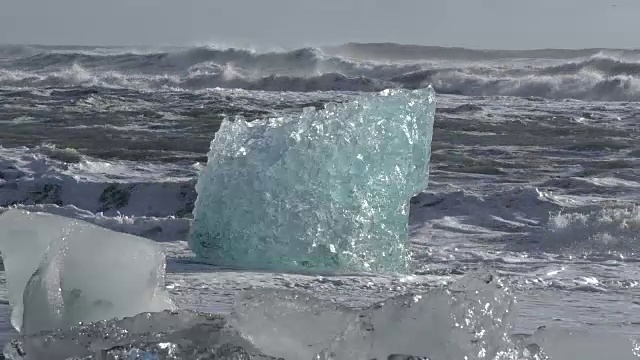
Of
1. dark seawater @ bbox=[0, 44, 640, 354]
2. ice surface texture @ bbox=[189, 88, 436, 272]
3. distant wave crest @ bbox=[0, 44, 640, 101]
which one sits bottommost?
distant wave crest @ bbox=[0, 44, 640, 101]

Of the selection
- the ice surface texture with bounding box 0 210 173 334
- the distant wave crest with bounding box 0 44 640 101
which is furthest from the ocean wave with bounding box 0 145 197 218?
the distant wave crest with bounding box 0 44 640 101

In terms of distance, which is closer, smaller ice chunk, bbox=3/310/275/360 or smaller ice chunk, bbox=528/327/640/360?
smaller ice chunk, bbox=3/310/275/360

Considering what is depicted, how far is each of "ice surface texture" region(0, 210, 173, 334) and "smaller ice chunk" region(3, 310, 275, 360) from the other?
0.31 m

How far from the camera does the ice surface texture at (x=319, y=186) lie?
5.44 meters

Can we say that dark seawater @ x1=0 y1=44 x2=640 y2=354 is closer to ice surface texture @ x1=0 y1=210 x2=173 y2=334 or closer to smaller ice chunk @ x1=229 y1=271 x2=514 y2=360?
ice surface texture @ x1=0 y1=210 x2=173 y2=334

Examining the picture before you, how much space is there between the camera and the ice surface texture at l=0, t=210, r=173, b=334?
3.46 meters

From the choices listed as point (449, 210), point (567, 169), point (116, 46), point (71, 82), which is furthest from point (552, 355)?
point (116, 46)

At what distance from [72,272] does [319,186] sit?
2093 millimetres

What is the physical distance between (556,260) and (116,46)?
147 ft

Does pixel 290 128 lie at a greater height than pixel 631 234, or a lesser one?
greater

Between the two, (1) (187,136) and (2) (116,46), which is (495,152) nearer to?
(1) (187,136)

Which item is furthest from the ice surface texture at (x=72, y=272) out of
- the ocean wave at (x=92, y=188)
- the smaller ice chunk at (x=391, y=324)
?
the ocean wave at (x=92, y=188)

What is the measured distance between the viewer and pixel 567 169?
12172 mm

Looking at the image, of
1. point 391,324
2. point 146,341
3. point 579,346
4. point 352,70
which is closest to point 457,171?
point 579,346
